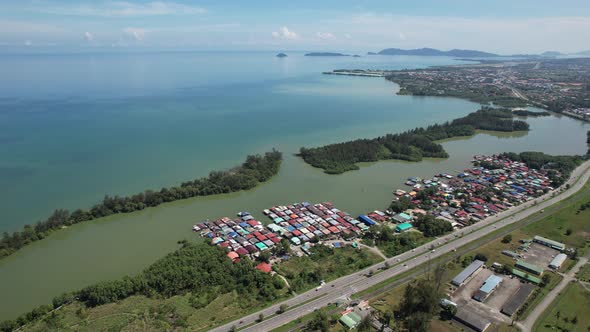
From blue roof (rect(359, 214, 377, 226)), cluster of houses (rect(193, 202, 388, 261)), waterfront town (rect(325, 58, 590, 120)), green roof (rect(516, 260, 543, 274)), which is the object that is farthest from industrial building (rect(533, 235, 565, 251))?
waterfront town (rect(325, 58, 590, 120))

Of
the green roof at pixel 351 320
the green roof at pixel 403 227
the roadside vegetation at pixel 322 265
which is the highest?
the green roof at pixel 403 227

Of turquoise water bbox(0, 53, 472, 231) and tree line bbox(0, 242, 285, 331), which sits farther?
turquoise water bbox(0, 53, 472, 231)

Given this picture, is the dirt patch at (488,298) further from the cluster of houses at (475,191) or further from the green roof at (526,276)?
the cluster of houses at (475,191)

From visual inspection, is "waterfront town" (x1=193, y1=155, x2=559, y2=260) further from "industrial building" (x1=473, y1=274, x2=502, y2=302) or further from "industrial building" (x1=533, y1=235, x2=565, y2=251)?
"industrial building" (x1=473, y1=274, x2=502, y2=302)

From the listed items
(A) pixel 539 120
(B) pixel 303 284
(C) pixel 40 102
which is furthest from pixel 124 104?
(A) pixel 539 120

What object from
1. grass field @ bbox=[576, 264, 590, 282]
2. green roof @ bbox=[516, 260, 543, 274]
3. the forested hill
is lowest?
grass field @ bbox=[576, 264, 590, 282]

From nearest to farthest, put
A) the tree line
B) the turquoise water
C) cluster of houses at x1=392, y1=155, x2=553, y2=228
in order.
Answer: the tree line → cluster of houses at x1=392, y1=155, x2=553, y2=228 → the turquoise water

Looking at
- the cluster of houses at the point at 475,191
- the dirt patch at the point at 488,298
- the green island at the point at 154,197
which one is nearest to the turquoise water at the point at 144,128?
the green island at the point at 154,197

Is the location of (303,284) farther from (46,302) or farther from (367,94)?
(367,94)
